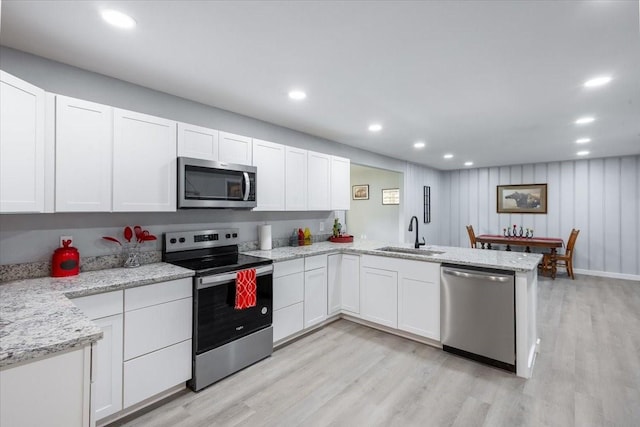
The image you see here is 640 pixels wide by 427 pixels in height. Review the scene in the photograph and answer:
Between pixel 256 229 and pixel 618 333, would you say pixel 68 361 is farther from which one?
pixel 618 333

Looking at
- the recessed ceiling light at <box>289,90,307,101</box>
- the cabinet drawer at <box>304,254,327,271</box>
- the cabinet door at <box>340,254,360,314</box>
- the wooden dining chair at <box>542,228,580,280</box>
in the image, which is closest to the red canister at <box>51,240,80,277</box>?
the cabinet drawer at <box>304,254,327,271</box>

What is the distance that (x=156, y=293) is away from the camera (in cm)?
212

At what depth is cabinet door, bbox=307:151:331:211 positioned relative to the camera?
3.86 metres

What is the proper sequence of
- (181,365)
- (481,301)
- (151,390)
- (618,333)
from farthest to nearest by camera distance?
(618,333) < (481,301) < (181,365) < (151,390)

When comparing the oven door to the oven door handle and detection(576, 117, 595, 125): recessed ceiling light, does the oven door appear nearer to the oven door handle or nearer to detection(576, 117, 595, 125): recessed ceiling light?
the oven door handle

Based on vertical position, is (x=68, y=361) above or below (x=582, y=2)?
below

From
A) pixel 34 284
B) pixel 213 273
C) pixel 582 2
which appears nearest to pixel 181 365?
pixel 213 273

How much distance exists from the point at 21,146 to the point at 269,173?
2.01 meters

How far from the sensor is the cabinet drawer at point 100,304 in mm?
1791

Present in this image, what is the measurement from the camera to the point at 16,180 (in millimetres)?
1684

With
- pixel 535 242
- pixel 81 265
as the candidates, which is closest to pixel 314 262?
pixel 81 265

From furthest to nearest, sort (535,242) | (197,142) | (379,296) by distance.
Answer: (535,242) → (379,296) → (197,142)

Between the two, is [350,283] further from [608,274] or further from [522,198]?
Result: [608,274]

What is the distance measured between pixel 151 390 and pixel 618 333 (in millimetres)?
4722
